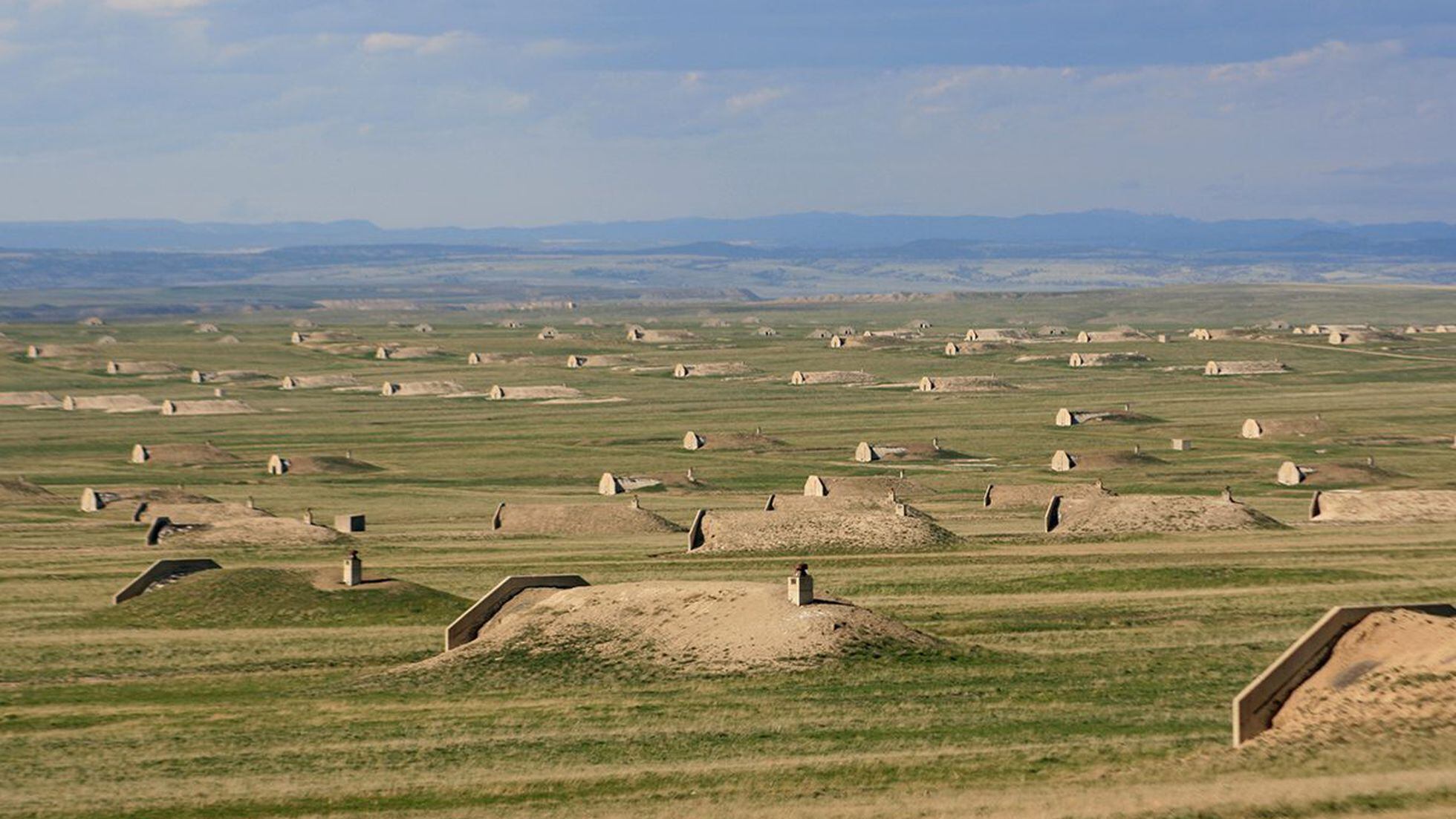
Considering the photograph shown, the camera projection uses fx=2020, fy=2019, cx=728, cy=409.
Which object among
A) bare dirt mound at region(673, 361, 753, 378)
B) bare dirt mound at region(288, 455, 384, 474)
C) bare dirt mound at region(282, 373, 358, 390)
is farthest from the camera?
bare dirt mound at region(673, 361, 753, 378)

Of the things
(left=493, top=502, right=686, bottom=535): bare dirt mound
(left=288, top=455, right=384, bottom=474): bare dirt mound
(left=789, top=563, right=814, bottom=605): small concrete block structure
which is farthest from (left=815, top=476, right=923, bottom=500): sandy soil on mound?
(left=789, top=563, right=814, bottom=605): small concrete block structure

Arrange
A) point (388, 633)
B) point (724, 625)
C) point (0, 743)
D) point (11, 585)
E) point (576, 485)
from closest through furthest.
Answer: point (0, 743) → point (724, 625) → point (388, 633) → point (11, 585) → point (576, 485)

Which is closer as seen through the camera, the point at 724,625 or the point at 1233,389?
the point at 724,625

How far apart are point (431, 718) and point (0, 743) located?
338 inches

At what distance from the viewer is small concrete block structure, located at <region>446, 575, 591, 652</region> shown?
165ft

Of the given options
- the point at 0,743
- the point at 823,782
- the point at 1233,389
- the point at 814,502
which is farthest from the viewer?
the point at 1233,389

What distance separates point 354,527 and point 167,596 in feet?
62.4

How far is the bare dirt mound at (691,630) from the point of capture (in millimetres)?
45500

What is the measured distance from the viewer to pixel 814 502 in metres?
73.4

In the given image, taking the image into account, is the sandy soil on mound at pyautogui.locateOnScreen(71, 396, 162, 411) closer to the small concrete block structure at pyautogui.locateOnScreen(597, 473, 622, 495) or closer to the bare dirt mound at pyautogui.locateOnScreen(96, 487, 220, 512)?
the bare dirt mound at pyautogui.locateOnScreen(96, 487, 220, 512)

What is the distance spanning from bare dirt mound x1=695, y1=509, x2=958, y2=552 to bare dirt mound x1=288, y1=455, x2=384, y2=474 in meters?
38.7

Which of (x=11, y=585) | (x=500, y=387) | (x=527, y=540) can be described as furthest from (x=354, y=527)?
(x=500, y=387)

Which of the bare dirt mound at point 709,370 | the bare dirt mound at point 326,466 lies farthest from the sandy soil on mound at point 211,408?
the bare dirt mound at point 709,370

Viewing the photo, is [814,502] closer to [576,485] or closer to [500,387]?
[576,485]
